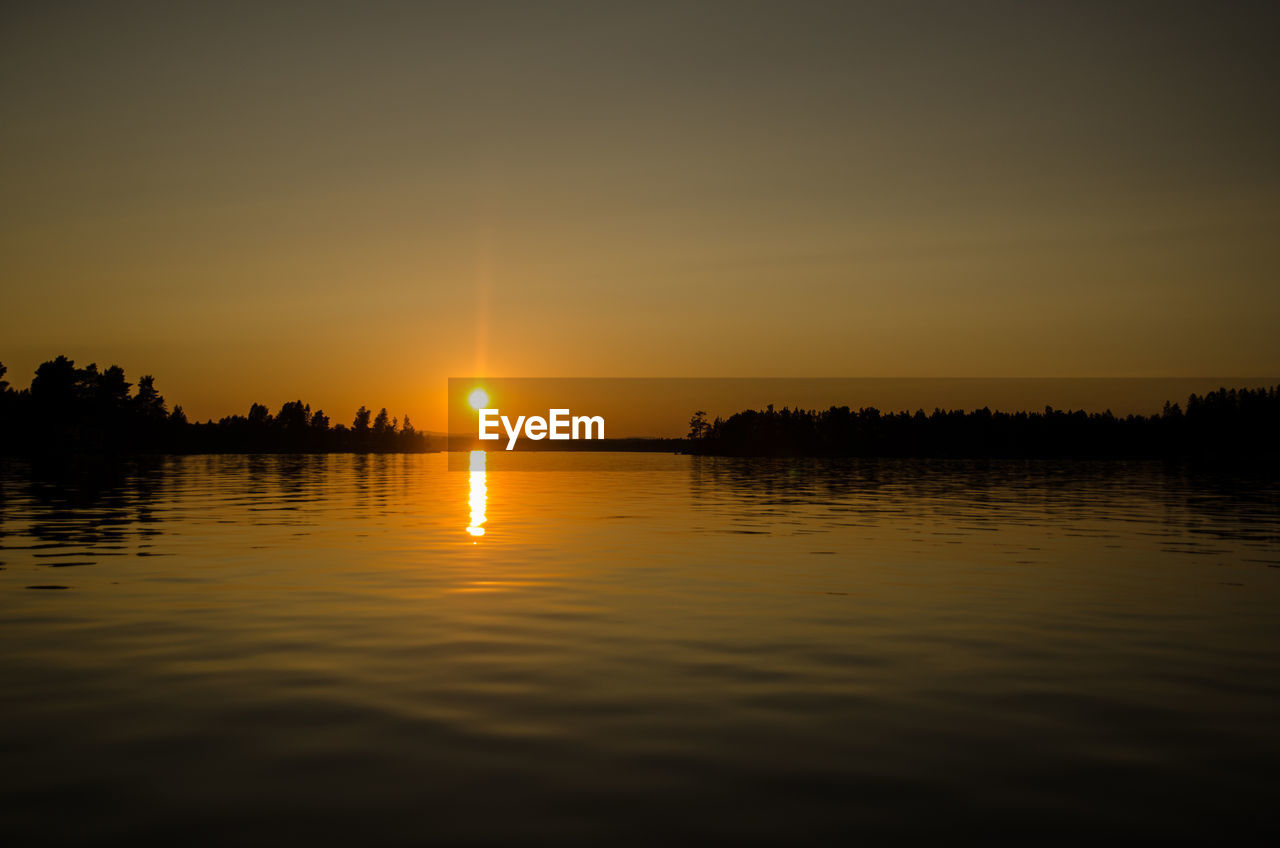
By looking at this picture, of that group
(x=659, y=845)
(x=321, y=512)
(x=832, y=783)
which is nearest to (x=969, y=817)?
(x=832, y=783)

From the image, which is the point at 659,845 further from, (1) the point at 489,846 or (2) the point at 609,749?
(2) the point at 609,749

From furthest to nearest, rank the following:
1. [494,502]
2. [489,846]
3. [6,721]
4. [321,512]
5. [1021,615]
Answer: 1. [494,502]
2. [321,512]
3. [1021,615]
4. [6,721]
5. [489,846]

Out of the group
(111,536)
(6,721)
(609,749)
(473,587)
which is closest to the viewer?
(609,749)

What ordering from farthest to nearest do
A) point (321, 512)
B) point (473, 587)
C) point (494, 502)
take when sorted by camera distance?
point (494, 502), point (321, 512), point (473, 587)

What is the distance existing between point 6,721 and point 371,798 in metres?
5.23

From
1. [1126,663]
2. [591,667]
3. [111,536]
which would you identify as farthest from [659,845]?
[111,536]

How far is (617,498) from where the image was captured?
61.5 meters

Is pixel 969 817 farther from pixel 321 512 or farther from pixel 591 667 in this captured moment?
pixel 321 512

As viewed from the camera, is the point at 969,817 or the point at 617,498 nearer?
the point at 969,817

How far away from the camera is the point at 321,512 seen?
46.1m

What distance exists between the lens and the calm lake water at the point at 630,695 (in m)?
8.12

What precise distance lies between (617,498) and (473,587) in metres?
39.9

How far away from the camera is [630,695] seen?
11992 mm

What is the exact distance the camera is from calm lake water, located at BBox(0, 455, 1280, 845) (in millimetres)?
8117
